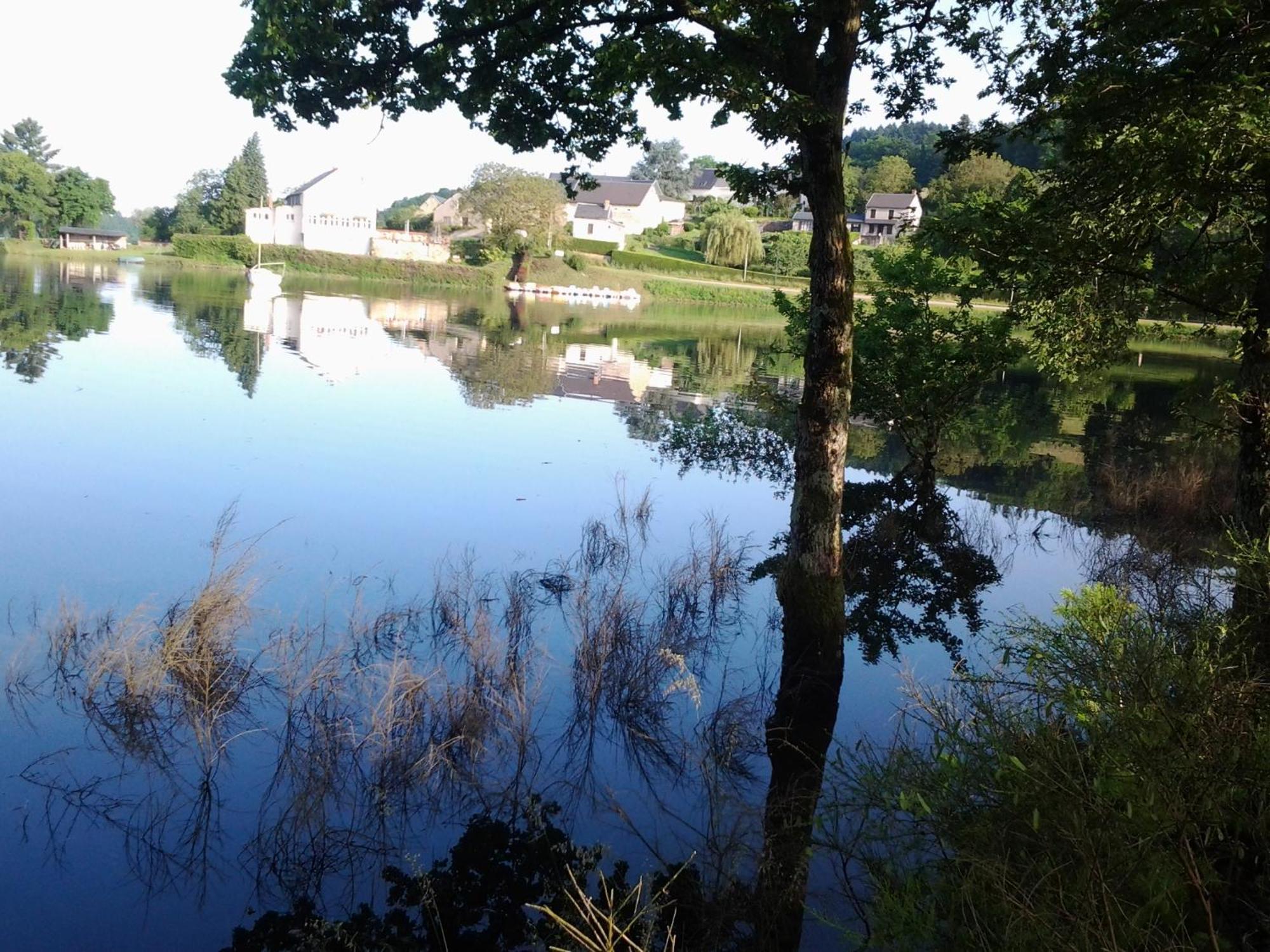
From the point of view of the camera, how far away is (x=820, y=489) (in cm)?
840

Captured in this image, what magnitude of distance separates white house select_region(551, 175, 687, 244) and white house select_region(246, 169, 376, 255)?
75.3 feet

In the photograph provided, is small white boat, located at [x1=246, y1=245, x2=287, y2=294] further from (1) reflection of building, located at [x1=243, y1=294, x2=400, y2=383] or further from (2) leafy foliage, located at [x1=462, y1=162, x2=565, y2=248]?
(2) leafy foliage, located at [x1=462, y1=162, x2=565, y2=248]

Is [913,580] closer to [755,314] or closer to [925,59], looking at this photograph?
[925,59]

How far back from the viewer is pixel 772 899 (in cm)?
500

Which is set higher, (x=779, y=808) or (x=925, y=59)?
(x=925, y=59)

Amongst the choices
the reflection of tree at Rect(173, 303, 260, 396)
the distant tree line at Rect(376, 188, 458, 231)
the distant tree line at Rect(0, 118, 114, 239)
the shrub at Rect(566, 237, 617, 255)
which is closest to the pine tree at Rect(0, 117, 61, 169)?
the distant tree line at Rect(0, 118, 114, 239)

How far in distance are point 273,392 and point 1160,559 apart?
17892mm

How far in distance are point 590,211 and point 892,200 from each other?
31.7 meters

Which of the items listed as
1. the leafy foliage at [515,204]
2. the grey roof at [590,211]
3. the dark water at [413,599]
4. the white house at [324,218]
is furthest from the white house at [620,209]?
the dark water at [413,599]

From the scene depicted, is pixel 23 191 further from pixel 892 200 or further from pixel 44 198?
pixel 892 200

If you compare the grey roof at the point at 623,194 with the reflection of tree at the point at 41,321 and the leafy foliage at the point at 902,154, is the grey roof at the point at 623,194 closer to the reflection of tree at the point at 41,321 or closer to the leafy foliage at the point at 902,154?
the leafy foliage at the point at 902,154

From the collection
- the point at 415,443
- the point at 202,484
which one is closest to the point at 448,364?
the point at 415,443

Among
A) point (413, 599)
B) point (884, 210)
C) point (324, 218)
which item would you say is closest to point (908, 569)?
point (413, 599)

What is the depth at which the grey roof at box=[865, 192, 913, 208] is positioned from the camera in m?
101
